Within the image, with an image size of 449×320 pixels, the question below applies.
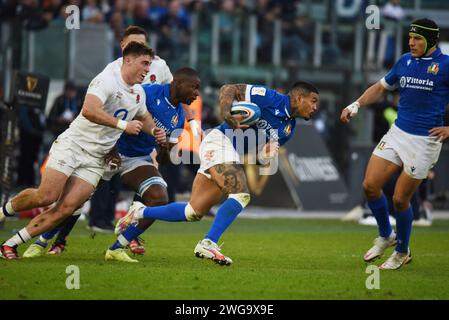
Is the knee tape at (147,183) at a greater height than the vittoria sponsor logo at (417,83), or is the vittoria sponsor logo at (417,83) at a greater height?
the vittoria sponsor logo at (417,83)

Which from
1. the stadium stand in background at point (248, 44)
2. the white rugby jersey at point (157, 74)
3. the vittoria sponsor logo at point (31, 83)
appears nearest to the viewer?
the white rugby jersey at point (157, 74)

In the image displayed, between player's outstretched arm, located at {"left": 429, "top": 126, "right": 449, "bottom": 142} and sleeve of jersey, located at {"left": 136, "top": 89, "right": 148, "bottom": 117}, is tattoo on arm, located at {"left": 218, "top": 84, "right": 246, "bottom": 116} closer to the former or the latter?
sleeve of jersey, located at {"left": 136, "top": 89, "right": 148, "bottom": 117}

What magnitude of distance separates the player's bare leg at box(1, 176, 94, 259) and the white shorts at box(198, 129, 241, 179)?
4.09ft

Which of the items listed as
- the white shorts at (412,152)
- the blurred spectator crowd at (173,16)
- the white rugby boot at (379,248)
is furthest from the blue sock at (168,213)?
the blurred spectator crowd at (173,16)

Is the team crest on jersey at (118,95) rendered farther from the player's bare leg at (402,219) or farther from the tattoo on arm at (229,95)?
the player's bare leg at (402,219)

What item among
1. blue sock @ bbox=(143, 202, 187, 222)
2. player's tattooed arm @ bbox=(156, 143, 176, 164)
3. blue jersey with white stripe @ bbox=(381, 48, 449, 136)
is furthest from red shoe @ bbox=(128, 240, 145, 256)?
blue jersey with white stripe @ bbox=(381, 48, 449, 136)

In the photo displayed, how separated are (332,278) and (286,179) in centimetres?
1090

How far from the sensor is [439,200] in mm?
22672

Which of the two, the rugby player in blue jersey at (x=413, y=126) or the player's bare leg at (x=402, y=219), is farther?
the player's bare leg at (x=402, y=219)

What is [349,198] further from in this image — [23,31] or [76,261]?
[76,261]

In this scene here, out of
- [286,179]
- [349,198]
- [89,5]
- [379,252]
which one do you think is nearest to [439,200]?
[349,198]

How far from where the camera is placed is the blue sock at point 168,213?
11.1m

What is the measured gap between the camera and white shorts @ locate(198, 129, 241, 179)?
1107cm

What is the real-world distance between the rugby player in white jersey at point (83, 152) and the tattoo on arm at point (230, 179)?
0.73 meters
